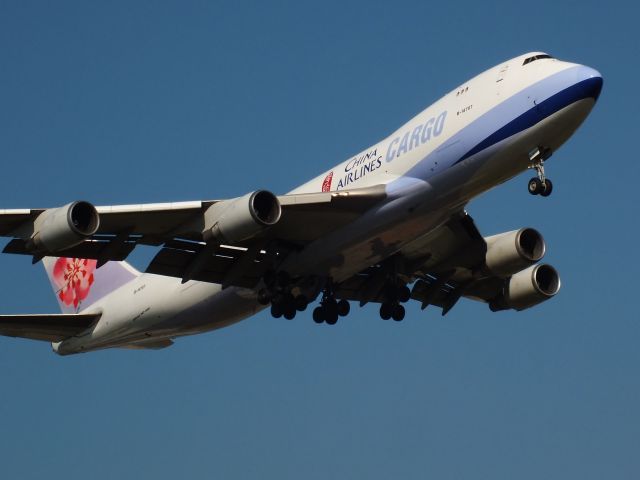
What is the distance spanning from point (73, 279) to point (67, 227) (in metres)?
13.8

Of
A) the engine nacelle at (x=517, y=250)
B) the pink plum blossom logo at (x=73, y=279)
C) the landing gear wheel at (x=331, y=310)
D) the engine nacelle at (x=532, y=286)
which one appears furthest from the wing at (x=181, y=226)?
the pink plum blossom logo at (x=73, y=279)

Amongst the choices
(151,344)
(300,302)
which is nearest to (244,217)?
(300,302)

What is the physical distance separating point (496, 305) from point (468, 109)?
1071 centimetres

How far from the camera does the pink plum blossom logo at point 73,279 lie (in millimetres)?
42438

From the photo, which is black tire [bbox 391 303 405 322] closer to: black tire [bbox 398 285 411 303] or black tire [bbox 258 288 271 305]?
black tire [bbox 398 285 411 303]

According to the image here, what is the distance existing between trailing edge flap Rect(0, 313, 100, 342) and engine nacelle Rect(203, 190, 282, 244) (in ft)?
28.9

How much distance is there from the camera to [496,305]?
40031mm

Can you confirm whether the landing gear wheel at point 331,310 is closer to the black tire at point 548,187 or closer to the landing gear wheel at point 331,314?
the landing gear wheel at point 331,314

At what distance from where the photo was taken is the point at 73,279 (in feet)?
142

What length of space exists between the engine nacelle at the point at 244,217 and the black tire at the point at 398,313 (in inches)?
301

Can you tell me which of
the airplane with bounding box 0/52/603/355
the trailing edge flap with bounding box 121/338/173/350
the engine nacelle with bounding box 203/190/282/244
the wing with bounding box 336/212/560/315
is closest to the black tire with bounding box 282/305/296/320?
the airplane with bounding box 0/52/603/355

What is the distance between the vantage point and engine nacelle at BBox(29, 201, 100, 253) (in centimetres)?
2998

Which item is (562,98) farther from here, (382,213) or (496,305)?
(496,305)

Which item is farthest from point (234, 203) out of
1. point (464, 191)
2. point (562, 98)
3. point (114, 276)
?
point (114, 276)
